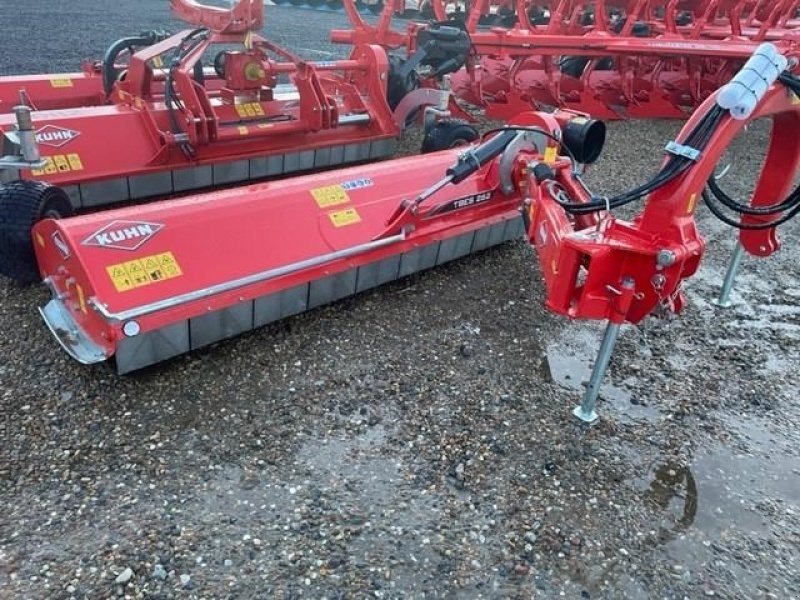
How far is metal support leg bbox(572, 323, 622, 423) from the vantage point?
271 centimetres

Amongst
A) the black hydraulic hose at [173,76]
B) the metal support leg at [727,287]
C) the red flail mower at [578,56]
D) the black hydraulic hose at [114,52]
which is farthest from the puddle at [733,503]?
the black hydraulic hose at [114,52]

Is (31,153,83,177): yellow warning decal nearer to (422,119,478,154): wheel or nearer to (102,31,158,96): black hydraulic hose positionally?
(102,31,158,96): black hydraulic hose

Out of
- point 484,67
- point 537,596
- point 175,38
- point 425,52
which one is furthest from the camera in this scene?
point 484,67

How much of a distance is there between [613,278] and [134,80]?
3.95 meters

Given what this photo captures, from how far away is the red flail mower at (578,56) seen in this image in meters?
7.04

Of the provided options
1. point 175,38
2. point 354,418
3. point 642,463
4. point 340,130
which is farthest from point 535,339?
point 175,38

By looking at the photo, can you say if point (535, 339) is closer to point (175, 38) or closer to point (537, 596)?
point (537, 596)

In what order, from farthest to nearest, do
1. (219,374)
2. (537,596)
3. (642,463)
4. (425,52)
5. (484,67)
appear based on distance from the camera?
(484,67), (425,52), (219,374), (642,463), (537,596)

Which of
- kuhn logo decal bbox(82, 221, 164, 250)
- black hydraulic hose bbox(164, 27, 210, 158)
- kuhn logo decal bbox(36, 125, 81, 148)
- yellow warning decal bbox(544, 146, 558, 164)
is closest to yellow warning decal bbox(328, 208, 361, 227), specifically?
kuhn logo decal bbox(82, 221, 164, 250)

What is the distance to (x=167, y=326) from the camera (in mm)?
2912

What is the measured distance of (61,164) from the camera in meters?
4.36

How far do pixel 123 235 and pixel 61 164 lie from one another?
5.80ft

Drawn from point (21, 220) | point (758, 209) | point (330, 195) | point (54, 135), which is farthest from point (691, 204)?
point (54, 135)

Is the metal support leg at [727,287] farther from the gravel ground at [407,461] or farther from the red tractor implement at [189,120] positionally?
the red tractor implement at [189,120]
